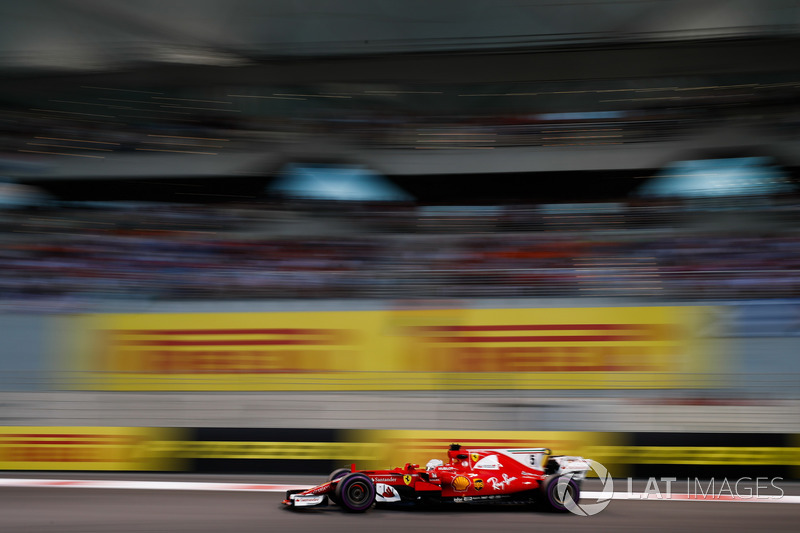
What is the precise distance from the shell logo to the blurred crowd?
2.99 m

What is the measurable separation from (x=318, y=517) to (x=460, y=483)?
115 centimetres

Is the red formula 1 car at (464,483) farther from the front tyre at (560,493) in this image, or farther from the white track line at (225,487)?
the white track line at (225,487)

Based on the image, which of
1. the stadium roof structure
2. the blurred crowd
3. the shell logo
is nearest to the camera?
the shell logo

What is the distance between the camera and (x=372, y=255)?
9.17 meters

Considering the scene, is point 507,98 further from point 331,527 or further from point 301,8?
point 331,527

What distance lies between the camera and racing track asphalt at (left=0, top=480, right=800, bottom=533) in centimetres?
548

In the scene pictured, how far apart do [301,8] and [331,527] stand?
7467mm

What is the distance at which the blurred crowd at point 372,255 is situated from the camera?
855 cm

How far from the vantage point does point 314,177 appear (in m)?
10.0

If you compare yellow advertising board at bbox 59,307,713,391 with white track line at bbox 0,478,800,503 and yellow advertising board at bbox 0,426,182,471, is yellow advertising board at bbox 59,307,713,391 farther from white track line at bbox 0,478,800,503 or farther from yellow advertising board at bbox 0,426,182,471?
white track line at bbox 0,478,800,503

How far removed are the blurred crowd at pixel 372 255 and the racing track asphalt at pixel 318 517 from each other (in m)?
2.66

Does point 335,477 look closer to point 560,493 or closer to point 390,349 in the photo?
point 560,493

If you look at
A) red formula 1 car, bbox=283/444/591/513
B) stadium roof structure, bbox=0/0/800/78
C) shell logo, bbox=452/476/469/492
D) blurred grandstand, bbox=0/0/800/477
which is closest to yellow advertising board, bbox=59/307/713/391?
blurred grandstand, bbox=0/0/800/477

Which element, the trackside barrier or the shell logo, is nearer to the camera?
the shell logo
